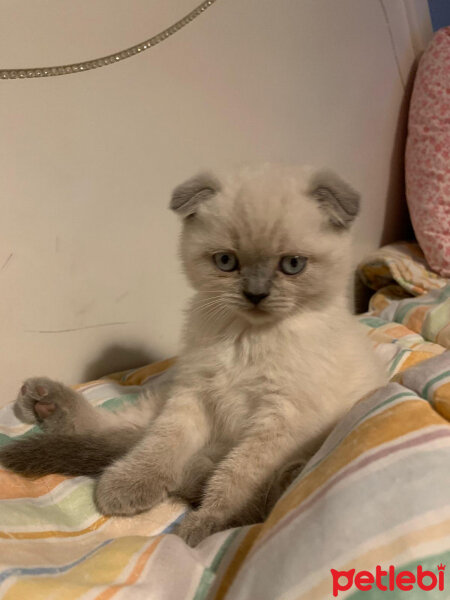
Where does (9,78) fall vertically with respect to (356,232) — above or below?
above

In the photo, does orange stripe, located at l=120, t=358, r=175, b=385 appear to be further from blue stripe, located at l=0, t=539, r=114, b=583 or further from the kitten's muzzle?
blue stripe, located at l=0, t=539, r=114, b=583

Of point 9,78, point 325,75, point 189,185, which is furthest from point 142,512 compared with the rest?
point 325,75

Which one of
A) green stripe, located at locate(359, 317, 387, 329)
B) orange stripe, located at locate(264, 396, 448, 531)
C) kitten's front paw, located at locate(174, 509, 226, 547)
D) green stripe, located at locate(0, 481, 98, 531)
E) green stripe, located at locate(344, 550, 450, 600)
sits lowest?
green stripe, located at locate(359, 317, 387, 329)

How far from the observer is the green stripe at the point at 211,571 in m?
0.64

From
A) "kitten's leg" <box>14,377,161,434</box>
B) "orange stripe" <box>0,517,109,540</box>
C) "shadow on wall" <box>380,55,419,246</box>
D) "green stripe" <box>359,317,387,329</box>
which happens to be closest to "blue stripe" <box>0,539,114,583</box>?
"orange stripe" <box>0,517,109,540</box>

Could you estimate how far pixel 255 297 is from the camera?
0.95 meters

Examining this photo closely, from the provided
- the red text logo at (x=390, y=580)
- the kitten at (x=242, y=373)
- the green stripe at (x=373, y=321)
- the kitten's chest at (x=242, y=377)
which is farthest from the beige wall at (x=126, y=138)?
the red text logo at (x=390, y=580)

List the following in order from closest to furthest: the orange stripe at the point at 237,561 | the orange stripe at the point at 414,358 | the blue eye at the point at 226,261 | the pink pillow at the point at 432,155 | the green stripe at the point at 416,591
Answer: the green stripe at the point at 416,591, the orange stripe at the point at 237,561, the blue eye at the point at 226,261, the orange stripe at the point at 414,358, the pink pillow at the point at 432,155

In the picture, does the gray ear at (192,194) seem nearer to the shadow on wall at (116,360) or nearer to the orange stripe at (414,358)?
the shadow on wall at (116,360)

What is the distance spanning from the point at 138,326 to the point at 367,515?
106 cm

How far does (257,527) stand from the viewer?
73 cm

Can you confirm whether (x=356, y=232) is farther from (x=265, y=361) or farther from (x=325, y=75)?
(x=265, y=361)

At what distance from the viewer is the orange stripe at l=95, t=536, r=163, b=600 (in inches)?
23.1

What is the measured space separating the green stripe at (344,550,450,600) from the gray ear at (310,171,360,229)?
650 mm
